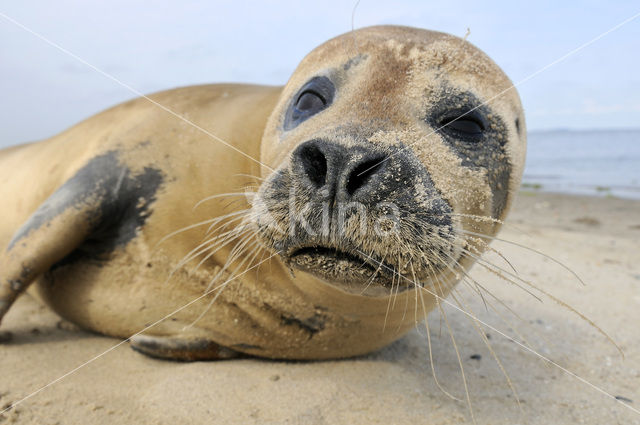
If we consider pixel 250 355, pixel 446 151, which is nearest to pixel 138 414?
pixel 250 355

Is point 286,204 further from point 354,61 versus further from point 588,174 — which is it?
point 588,174

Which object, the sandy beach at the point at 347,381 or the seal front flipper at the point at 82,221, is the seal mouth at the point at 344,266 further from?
the seal front flipper at the point at 82,221

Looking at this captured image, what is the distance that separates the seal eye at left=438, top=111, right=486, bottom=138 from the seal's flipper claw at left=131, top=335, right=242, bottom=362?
1.40 metres

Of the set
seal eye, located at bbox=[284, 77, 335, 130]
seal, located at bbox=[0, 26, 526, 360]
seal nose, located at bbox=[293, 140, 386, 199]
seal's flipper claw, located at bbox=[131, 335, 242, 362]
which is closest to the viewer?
seal nose, located at bbox=[293, 140, 386, 199]

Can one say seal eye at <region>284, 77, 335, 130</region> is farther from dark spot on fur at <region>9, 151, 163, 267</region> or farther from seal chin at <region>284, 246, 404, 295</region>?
dark spot on fur at <region>9, 151, 163, 267</region>

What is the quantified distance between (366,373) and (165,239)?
1.11m

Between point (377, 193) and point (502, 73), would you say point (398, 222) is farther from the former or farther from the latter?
point (502, 73)

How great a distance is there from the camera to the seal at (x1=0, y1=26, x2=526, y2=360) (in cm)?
167

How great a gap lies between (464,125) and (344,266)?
83 cm

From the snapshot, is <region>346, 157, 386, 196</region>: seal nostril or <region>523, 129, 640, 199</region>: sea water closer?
<region>346, 157, 386, 196</region>: seal nostril

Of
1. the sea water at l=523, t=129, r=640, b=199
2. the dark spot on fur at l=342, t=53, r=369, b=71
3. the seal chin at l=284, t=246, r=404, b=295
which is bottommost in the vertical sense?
the sea water at l=523, t=129, r=640, b=199

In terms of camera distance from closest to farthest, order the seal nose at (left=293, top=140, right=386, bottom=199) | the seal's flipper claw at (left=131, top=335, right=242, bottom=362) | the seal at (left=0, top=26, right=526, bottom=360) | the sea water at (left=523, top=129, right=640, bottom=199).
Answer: the seal nose at (left=293, top=140, right=386, bottom=199)
the seal at (left=0, top=26, right=526, bottom=360)
the seal's flipper claw at (left=131, top=335, right=242, bottom=362)
the sea water at (left=523, top=129, right=640, bottom=199)

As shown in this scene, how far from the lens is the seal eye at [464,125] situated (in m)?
2.09

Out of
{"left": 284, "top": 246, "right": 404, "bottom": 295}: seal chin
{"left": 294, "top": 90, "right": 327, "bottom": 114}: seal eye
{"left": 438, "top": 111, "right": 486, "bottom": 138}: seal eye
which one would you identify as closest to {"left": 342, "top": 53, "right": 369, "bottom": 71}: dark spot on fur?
{"left": 294, "top": 90, "right": 327, "bottom": 114}: seal eye
